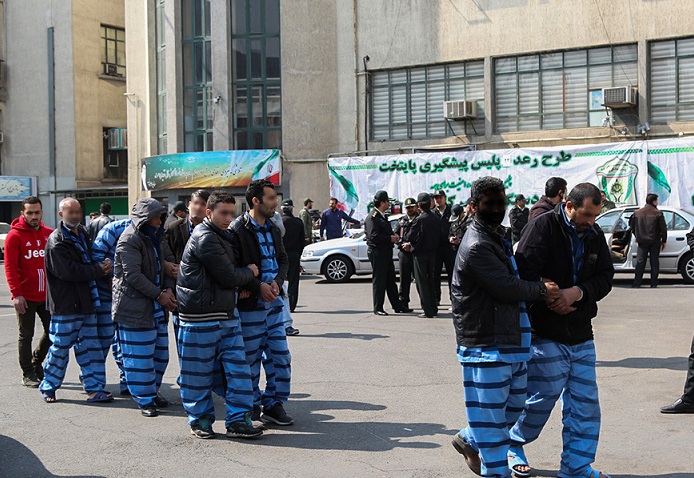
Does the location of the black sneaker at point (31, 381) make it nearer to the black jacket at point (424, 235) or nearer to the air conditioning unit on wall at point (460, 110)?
the black jacket at point (424, 235)

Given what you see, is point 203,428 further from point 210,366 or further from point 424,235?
point 424,235

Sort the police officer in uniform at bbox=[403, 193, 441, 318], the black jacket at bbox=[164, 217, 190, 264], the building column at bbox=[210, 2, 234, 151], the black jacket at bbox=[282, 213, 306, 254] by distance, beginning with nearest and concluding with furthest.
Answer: the black jacket at bbox=[164, 217, 190, 264], the police officer in uniform at bbox=[403, 193, 441, 318], the black jacket at bbox=[282, 213, 306, 254], the building column at bbox=[210, 2, 234, 151]

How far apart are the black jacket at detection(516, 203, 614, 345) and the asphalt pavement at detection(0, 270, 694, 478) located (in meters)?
0.98

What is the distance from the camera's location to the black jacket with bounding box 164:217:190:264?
954cm

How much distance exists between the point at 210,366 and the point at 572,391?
2726mm

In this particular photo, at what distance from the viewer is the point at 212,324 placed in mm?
6945

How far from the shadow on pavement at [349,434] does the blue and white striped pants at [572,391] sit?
1251 mm

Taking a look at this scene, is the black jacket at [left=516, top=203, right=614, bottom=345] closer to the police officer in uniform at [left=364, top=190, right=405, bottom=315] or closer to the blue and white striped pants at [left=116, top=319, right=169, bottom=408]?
the blue and white striped pants at [left=116, top=319, right=169, bottom=408]

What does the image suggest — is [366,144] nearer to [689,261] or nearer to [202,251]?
[689,261]

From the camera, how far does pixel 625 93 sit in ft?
86.6

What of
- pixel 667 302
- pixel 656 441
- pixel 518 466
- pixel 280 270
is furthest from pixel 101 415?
pixel 667 302

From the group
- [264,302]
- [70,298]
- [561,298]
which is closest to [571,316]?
[561,298]

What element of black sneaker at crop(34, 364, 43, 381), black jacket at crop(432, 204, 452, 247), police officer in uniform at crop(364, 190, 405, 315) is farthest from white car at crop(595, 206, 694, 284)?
black sneaker at crop(34, 364, 43, 381)

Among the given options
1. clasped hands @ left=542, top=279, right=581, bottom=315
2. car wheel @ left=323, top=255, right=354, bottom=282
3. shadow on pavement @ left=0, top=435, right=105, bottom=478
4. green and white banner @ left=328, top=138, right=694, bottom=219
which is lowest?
shadow on pavement @ left=0, top=435, right=105, bottom=478
